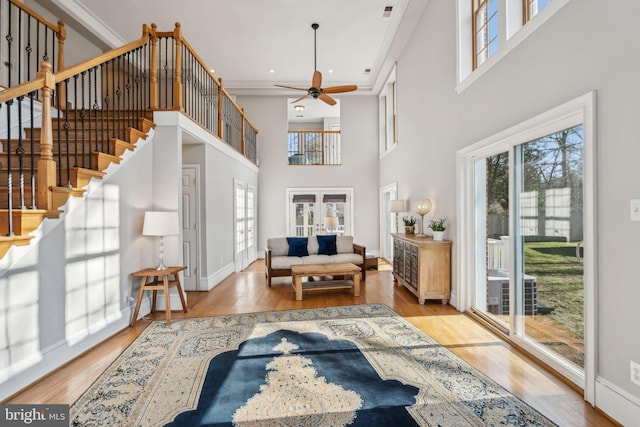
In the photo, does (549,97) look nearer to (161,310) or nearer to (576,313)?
(576,313)

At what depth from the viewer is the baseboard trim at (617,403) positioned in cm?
189

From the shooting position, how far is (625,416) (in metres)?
1.93

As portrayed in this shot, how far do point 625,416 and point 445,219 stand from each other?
9.43 feet

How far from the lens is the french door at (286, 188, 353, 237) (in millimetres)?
9078

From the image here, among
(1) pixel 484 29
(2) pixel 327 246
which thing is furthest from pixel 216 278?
(1) pixel 484 29

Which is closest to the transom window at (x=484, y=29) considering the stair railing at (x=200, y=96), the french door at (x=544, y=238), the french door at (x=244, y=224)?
the french door at (x=544, y=238)

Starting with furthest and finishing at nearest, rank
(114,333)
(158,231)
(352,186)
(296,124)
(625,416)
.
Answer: (296,124)
(352,186)
(158,231)
(114,333)
(625,416)

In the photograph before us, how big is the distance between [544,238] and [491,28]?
7.93 ft

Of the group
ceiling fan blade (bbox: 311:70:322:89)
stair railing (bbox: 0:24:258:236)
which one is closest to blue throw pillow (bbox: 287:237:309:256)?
stair railing (bbox: 0:24:258:236)

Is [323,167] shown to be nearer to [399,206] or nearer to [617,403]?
[399,206]

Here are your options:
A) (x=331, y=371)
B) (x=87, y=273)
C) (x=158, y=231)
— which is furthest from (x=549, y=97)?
(x=87, y=273)

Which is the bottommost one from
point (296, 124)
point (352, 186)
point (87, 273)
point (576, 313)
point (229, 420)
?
point (229, 420)

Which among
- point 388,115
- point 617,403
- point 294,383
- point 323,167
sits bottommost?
point 294,383

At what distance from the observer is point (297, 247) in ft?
20.2
